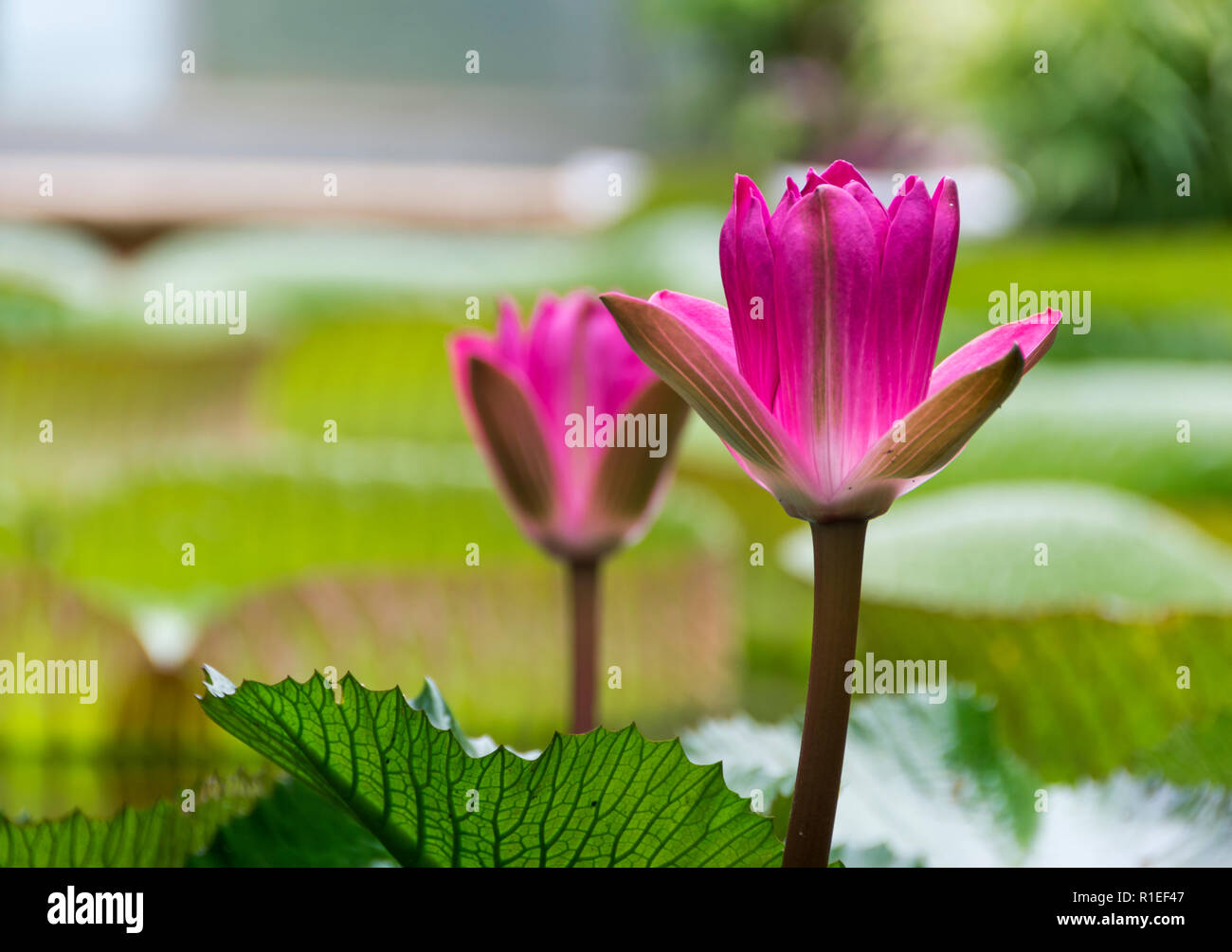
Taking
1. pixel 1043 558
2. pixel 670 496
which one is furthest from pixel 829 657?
pixel 670 496

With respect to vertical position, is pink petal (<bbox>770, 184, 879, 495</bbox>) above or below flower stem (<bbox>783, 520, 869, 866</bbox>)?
above

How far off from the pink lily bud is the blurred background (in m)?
0.04

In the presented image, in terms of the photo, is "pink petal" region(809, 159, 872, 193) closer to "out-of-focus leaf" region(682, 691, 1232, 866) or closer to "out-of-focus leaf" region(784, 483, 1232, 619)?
"out-of-focus leaf" region(682, 691, 1232, 866)

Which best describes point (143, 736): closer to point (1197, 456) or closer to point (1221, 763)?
point (1221, 763)

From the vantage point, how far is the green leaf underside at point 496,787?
4.5 inches

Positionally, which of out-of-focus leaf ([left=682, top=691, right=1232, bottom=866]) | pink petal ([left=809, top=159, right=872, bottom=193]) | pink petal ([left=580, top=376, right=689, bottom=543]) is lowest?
out-of-focus leaf ([left=682, top=691, right=1232, bottom=866])

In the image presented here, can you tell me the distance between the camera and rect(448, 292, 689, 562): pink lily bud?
0.19 m

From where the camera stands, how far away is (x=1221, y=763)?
0.59ft

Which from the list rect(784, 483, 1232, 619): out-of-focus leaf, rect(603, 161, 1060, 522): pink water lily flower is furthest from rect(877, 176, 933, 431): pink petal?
rect(784, 483, 1232, 619): out-of-focus leaf

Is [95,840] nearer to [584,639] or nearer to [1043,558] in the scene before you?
[584,639]

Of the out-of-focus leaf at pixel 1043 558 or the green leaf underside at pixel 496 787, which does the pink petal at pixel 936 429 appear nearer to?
the green leaf underside at pixel 496 787

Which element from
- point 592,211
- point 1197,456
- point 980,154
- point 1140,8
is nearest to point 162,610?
point 1197,456

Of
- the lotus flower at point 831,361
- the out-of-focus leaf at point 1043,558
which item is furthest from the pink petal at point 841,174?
the out-of-focus leaf at point 1043,558
